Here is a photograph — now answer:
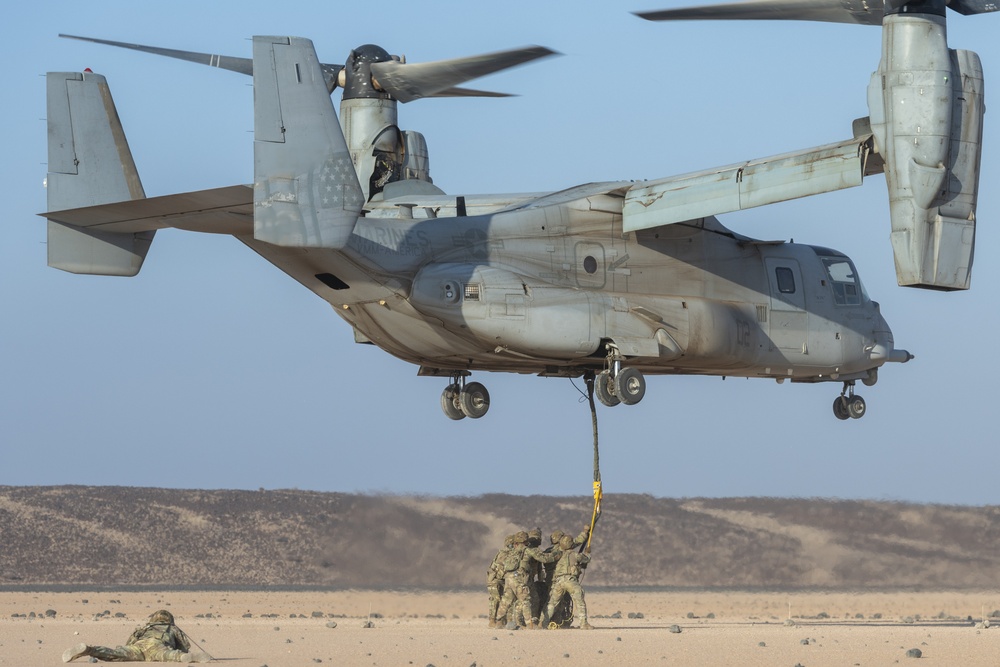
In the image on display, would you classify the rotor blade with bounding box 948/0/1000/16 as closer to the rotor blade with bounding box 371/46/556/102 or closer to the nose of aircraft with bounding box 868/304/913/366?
the rotor blade with bounding box 371/46/556/102

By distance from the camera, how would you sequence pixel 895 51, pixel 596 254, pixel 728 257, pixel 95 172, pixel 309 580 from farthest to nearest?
1. pixel 309 580
2. pixel 728 257
3. pixel 596 254
4. pixel 95 172
5. pixel 895 51

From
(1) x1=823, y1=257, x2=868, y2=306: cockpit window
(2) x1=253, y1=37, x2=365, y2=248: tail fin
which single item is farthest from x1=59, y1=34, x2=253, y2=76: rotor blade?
(1) x1=823, y1=257, x2=868, y2=306: cockpit window

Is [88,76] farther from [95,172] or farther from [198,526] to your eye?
[198,526]

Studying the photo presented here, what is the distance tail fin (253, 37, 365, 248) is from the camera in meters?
22.8

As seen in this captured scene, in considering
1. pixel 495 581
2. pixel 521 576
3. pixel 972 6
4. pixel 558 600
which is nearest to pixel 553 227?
pixel 521 576

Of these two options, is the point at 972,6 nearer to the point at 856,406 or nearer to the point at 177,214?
the point at 856,406

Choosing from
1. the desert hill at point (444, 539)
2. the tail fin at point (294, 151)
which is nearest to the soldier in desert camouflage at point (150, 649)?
the tail fin at point (294, 151)

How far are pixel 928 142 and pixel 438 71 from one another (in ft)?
27.5

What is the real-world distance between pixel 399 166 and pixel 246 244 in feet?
16.9

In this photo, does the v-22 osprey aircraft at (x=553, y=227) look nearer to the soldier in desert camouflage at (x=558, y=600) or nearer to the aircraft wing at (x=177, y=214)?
the aircraft wing at (x=177, y=214)

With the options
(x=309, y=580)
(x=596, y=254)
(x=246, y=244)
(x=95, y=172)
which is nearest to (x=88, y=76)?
(x=95, y=172)

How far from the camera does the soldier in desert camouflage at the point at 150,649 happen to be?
19.3 meters

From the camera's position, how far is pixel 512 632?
24.6 metres

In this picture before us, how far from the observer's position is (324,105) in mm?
23234
